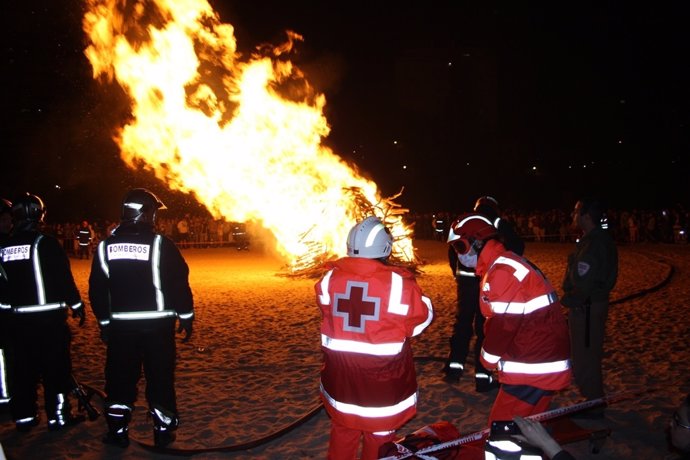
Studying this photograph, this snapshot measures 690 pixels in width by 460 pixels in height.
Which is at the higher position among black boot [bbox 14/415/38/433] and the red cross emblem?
the red cross emblem

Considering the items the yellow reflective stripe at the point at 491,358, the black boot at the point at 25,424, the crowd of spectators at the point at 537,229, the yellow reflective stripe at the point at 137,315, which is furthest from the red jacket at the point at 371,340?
the crowd of spectators at the point at 537,229

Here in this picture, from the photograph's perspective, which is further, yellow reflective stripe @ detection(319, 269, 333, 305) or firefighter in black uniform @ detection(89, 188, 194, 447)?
firefighter in black uniform @ detection(89, 188, 194, 447)

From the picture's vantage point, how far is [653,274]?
15.4m

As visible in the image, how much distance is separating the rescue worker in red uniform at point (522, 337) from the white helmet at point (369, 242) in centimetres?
74

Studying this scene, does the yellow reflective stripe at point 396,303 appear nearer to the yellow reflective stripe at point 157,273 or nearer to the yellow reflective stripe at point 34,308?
the yellow reflective stripe at point 157,273

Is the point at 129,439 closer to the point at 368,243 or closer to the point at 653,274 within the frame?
the point at 368,243

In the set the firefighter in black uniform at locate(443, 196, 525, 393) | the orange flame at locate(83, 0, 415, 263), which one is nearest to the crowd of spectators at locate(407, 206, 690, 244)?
the orange flame at locate(83, 0, 415, 263)

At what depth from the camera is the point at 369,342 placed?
3408mm

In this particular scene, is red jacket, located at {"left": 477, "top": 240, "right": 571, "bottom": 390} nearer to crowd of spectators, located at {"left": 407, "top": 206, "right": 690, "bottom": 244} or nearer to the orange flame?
the orange flame

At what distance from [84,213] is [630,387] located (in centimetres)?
4109

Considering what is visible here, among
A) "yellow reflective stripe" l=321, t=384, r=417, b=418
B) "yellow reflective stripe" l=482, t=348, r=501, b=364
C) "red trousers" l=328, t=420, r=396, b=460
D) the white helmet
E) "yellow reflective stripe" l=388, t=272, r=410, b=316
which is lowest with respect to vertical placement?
"red trousers" l=328, t=420, r=396, b=460

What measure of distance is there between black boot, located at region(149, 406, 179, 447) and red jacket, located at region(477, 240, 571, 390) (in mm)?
2950

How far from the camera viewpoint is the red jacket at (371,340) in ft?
11.2

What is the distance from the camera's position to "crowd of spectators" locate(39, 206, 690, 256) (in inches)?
1088
